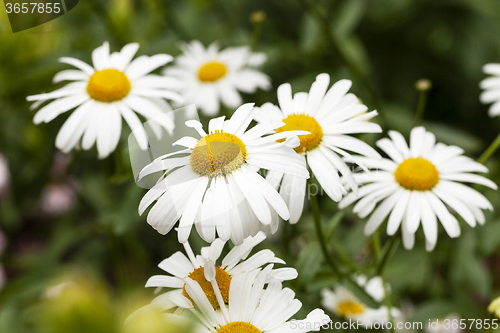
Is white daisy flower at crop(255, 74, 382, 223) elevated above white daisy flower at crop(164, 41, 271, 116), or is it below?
below

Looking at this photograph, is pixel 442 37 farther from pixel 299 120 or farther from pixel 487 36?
pixel 299 120

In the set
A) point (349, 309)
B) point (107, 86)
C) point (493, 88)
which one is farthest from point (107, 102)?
point (493, 88)

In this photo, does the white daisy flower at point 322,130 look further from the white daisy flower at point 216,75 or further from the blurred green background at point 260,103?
the white daisy flower at point 216,75

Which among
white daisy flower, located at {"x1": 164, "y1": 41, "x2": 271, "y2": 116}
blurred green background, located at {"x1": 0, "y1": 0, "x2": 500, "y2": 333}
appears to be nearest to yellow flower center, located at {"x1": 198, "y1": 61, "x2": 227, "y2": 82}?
white daisy flower, located at {"x1": 164, "y1": 41, "x2": 271, "y2": 116}

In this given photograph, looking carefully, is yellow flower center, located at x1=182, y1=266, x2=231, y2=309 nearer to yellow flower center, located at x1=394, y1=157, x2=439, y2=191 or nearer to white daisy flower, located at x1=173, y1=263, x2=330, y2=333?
white daisy flower, located at x1=173, y1=263, x2=330, y2=333

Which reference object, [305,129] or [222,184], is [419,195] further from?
[222,184]

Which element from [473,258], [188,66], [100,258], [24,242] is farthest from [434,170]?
[24,242]
